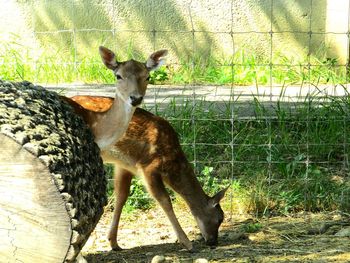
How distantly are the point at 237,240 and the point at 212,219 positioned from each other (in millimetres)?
281

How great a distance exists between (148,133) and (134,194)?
0.89 metres

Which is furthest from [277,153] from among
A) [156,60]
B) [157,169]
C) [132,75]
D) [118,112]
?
[118,112]

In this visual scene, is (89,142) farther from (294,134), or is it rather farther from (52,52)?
(52,52)

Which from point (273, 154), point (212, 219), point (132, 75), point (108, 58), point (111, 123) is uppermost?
point (108, 58)

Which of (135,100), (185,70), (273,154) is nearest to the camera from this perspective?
(135,100)

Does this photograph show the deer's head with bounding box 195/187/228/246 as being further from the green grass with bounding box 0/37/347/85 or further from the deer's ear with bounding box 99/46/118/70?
the green grass with bounding box 0/37/347/85

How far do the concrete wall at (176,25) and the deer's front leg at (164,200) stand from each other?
4.76 metres

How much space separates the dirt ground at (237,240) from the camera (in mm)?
6652

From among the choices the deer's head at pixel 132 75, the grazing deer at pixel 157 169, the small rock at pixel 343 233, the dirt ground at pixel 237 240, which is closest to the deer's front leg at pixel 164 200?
the grazing deer at pixel 157 169

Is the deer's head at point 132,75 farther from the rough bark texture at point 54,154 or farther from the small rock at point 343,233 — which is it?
the small rock at point 343,233

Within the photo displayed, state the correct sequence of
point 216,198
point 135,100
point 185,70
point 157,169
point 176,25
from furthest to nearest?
point 176,25, point 185,70, point 216,198, point 157,169, point 135,100

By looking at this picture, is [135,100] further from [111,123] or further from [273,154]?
[273,154]

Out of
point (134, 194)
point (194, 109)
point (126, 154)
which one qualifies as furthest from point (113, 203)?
point (194, 109)

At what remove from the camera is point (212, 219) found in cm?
743
